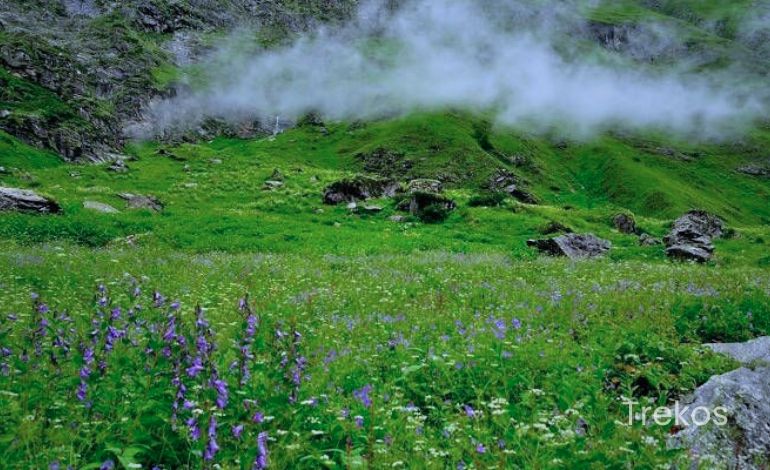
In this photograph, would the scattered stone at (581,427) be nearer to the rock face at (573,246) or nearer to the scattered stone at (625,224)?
the rock face at (573,246)

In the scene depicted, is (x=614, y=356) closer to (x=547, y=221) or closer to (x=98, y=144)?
(x=547, y=221)

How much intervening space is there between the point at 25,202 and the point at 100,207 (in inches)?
223

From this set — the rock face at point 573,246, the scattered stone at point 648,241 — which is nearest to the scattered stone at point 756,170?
the scattered stone at point 648,241

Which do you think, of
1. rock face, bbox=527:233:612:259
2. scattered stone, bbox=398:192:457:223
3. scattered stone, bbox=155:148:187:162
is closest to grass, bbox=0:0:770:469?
rock face, bbox=527:233:612:259

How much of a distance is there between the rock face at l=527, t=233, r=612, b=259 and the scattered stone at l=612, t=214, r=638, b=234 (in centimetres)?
1341

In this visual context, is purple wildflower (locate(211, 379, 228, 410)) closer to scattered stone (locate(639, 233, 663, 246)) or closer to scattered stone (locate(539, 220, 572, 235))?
scattered stone (locate(539, 220, 572, 235))

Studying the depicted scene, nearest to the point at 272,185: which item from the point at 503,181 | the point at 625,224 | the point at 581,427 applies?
the point at 625,224

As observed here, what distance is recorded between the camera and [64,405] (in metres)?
4.64

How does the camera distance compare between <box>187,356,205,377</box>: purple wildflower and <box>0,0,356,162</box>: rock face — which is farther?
<box>0,0,356,162</box>: rock face

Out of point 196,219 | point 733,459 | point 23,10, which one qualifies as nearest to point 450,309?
point 733,459

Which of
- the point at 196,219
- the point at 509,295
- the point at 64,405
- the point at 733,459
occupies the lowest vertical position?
the point at 196,219

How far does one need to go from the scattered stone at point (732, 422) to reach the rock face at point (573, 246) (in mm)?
20327

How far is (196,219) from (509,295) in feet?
83.2

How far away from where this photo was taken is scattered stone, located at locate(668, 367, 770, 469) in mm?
5105
